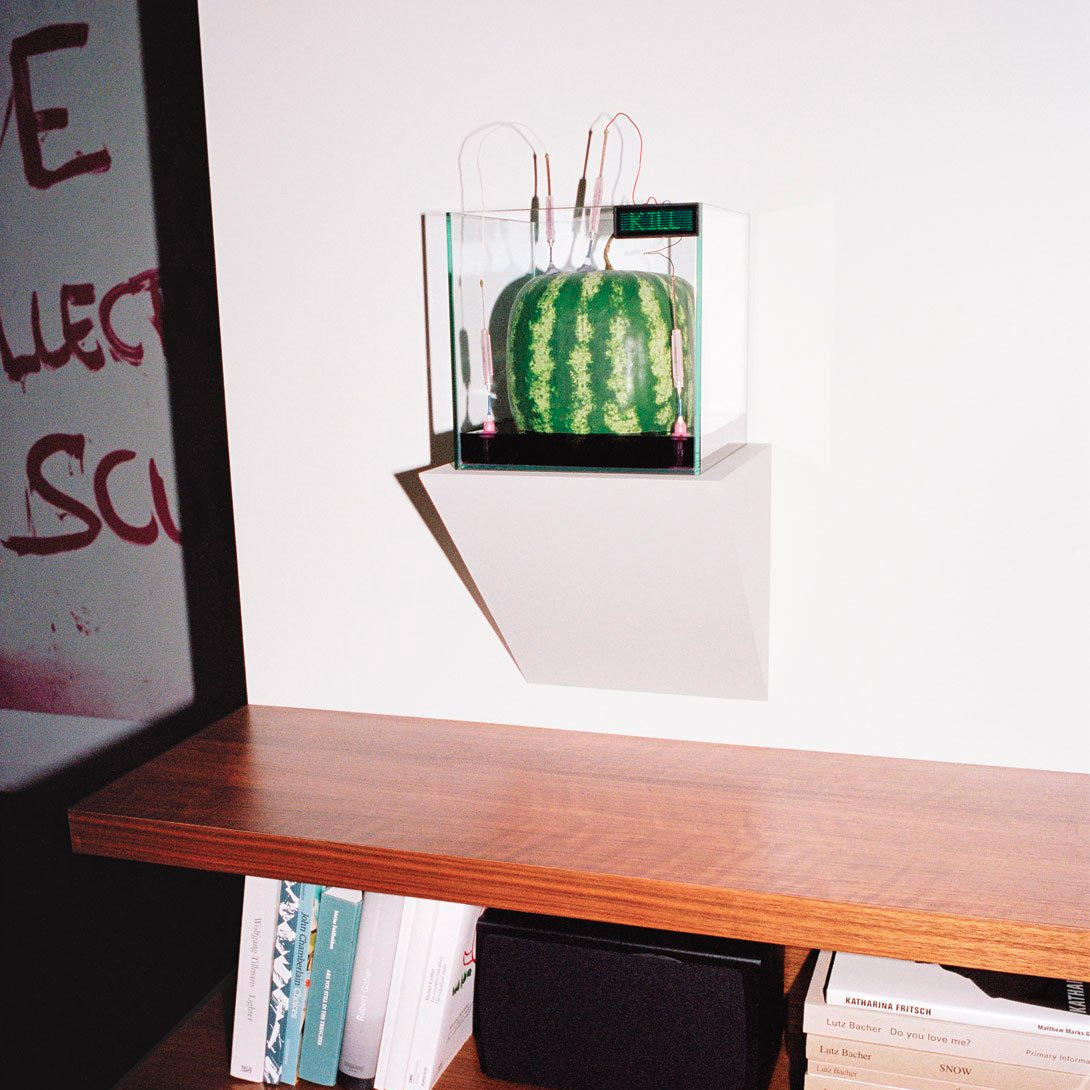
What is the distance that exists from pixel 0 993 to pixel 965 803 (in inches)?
73.6

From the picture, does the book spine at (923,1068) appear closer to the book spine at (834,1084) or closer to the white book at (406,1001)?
the book spine at (834,1084)

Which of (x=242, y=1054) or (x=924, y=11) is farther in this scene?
(x=242, y=1054)

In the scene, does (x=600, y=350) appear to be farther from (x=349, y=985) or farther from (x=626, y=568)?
(x=349, y=985)

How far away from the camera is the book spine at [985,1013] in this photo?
3.38 ft

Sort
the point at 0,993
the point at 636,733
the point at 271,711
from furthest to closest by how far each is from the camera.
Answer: the point at 0,993, the point at 271,711, the point at 636,733

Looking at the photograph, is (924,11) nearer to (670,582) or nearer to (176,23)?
(670,582)

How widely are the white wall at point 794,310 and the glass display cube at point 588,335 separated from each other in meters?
0.17

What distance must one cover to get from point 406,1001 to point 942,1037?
0.59 meters

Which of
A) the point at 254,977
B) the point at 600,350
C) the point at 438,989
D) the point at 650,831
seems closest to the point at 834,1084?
the point at 650,831

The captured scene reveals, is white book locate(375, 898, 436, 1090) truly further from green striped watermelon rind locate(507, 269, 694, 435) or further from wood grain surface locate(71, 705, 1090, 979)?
green striped watermelon rind locate(507, 269, 694, 435)

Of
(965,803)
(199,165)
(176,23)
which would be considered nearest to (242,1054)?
(965,803)

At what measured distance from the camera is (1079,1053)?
1027 mm

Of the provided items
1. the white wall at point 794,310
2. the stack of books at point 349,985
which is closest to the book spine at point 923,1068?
the white wall at point 794,310

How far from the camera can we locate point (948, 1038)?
107 centimetres
